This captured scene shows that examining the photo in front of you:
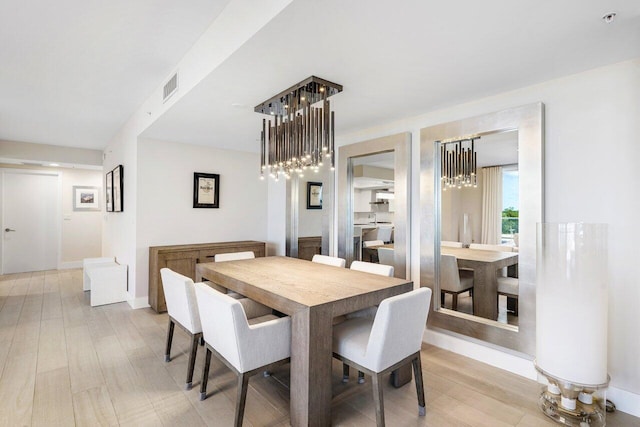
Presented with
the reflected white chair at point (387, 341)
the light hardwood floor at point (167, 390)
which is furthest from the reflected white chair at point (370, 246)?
the reflected white chair at point (387, 341)

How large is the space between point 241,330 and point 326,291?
0.59m

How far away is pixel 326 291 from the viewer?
82.2 inches

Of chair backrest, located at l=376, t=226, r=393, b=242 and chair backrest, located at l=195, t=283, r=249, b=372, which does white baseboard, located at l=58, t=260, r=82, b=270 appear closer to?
chair backrest, located at l=195, t=283, r=249, b=372

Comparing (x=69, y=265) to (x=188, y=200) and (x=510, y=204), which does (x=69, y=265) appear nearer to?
(x=188, y=200)

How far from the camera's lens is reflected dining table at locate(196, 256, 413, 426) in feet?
5.86

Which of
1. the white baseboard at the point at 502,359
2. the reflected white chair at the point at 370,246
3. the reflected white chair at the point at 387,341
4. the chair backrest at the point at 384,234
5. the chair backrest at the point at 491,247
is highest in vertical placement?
the chair backrest at the point at 384,234

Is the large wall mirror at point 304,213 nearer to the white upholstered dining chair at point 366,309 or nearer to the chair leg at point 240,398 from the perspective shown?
the white upholstered dining chair at point 366,309

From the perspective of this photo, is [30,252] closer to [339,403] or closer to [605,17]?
[339,403]

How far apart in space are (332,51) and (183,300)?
2.03 m

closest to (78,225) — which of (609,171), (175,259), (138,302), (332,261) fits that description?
(138,302)

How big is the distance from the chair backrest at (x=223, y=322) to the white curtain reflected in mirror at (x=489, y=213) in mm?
2125

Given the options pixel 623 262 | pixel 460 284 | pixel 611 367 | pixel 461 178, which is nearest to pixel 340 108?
pixel 461 178

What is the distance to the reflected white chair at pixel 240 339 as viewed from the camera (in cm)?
177

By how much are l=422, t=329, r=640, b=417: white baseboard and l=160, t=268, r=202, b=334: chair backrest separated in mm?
2231
